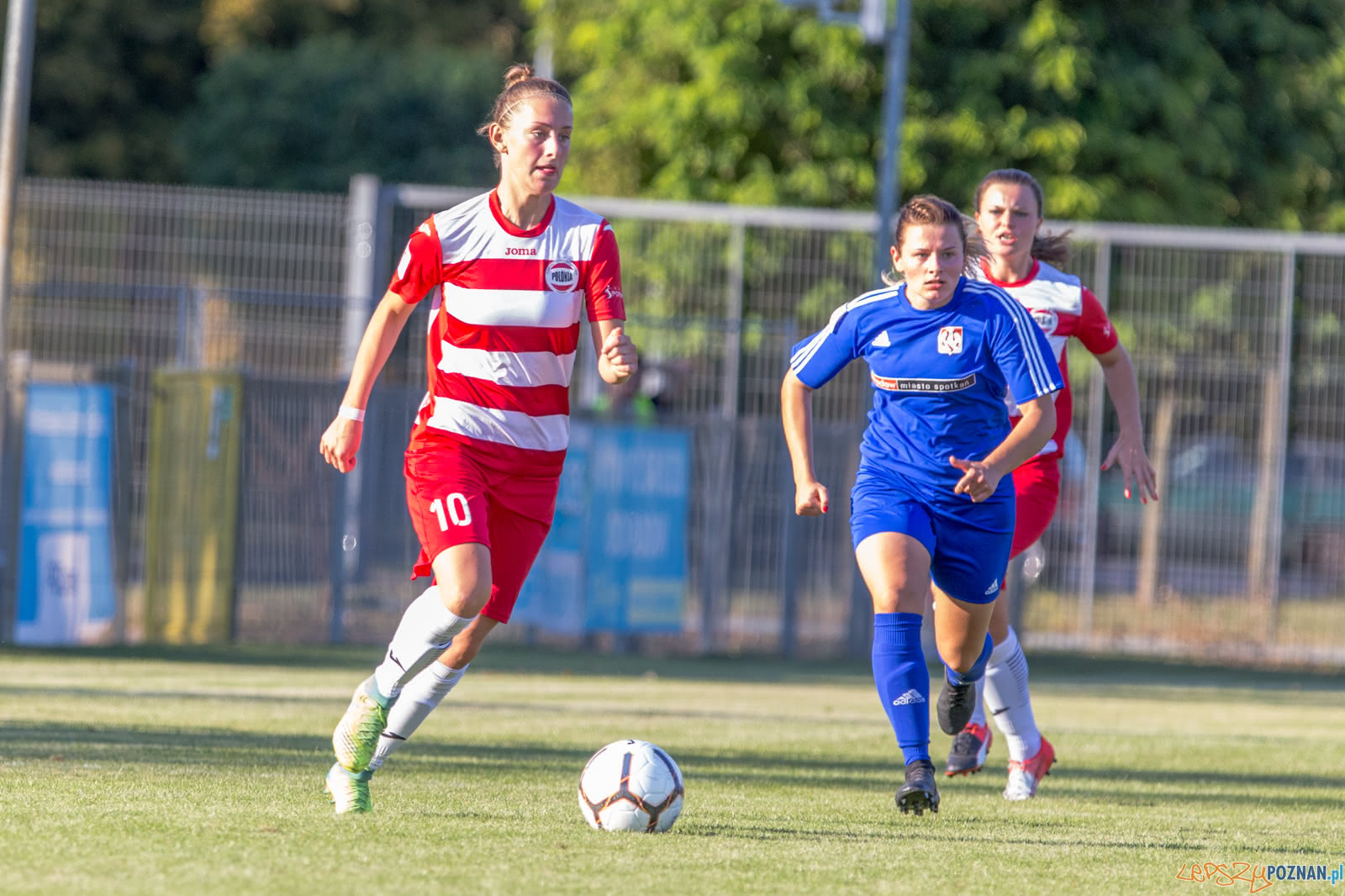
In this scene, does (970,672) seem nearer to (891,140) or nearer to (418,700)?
(418,700)

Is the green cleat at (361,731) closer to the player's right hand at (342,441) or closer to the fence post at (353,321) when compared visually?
the player's right hand at (342,441)

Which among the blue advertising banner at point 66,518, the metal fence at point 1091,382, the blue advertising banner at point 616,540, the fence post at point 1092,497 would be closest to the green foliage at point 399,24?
the metal fence at point 1091,382

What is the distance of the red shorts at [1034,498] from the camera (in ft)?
25.3

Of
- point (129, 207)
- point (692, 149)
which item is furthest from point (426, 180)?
point (129, 207)

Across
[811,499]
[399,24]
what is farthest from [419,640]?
[399,24]

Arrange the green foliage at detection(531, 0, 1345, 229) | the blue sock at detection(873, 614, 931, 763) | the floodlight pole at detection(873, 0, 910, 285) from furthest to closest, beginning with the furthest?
the green foliage at detection(531, 0, 1345, 229), the floodlight pole at detection(873, 0, 910, 285), the blue sock at detection(873, 614, 931, 763)

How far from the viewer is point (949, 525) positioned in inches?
260

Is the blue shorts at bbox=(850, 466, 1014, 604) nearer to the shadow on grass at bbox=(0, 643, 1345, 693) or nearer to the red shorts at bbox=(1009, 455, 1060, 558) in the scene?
the red shorts at bbox=(1009, 455, 1060, 558)

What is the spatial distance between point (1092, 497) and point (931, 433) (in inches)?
396

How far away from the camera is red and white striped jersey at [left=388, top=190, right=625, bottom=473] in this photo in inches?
241

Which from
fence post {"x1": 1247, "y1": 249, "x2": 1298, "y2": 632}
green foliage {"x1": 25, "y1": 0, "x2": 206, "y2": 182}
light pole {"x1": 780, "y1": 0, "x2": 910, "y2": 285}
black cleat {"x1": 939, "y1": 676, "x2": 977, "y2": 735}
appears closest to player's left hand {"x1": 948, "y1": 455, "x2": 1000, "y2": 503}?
black cleat {"x1": 939, "y1": 676, "x2": 977, "y2": 735}

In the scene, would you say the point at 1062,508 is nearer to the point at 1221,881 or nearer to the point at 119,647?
the point at 119,647

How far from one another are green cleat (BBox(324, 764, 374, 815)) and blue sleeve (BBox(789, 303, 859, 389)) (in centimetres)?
202

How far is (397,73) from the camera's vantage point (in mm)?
36250
